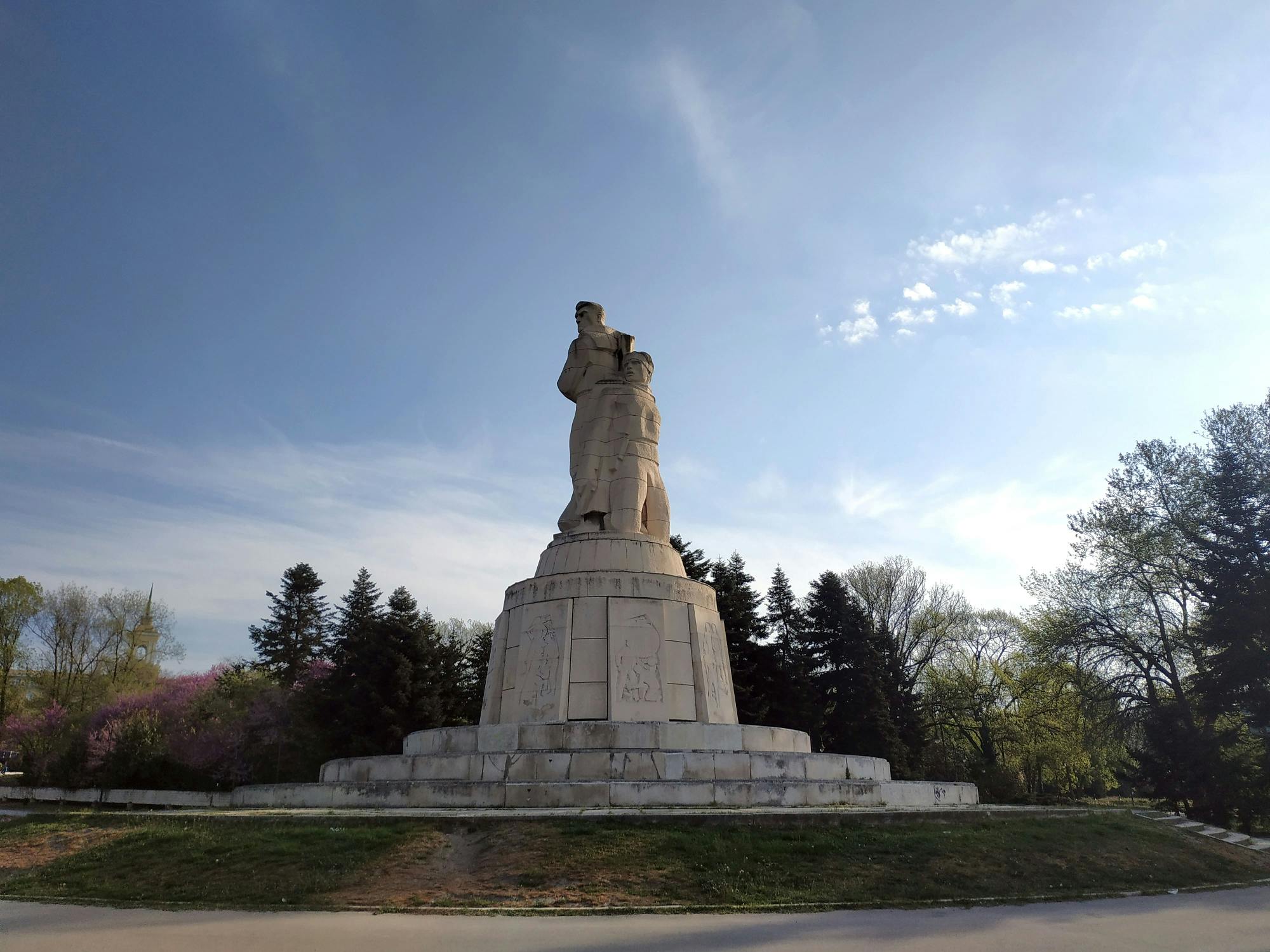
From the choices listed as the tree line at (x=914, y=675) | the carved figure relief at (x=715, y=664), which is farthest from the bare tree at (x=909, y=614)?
the carved figure relief at (x=715, y=664)

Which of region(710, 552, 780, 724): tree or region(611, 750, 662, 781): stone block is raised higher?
region(710, 552, 780, 724): tree

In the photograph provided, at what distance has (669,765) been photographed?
12.0 m

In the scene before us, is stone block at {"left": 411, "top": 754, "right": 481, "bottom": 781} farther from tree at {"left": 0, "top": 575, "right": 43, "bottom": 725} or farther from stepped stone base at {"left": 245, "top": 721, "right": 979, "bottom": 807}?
tree at {"left": 0, "top": 575, "right": 43, "bottom": 725}

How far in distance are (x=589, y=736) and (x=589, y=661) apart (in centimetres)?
213

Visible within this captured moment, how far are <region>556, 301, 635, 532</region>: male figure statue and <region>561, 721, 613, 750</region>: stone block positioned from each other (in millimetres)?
5227

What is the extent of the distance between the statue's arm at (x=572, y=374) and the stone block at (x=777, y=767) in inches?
371

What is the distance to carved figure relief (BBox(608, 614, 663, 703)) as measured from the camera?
1470 centimetres

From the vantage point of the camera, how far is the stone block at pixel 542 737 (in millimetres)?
13023

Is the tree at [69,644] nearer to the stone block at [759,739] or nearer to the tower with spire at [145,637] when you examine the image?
the tower with spire at [145,637]

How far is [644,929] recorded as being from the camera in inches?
256

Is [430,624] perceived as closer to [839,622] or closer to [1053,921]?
[839,622]

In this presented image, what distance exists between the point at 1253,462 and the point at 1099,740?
8.56m

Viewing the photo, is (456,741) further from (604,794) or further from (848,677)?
(848,677)

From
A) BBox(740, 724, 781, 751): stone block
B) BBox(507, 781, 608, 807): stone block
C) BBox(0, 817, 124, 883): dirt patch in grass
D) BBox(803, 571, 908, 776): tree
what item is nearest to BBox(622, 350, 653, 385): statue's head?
BBox(740, 724, 781, 751): stone block
